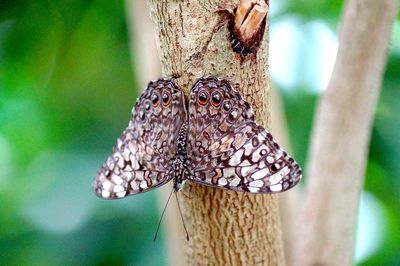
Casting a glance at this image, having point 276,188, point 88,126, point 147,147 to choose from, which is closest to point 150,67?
point 147,147

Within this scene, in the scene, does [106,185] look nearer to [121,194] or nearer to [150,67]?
[121,194]

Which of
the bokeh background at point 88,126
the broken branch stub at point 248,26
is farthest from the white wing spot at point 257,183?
the bokeh background at point 88,126

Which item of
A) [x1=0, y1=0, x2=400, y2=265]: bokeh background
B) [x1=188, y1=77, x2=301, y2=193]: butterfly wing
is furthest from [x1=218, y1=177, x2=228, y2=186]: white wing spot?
[x1=0, y1=0, x2=400, y2=265]: bokeh background

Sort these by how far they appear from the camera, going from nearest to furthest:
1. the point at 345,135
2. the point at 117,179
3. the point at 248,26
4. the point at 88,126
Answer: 1. the point at 248,26
2. the point at 117,179
3. the point at 345,135
4. the point at 88,126

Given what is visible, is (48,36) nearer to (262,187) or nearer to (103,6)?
(103,6)

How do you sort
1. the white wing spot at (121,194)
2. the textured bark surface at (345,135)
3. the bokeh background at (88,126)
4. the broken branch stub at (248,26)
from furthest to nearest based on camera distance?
the bokeh background at (88,126), the textured bark surface at (345,135), the white wing spot at (121,194), the broken branch stub at (248,26)

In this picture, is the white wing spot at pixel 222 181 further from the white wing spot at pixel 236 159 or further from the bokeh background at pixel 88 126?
the bokeh background at pixel 88 126
